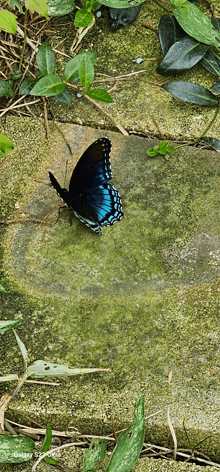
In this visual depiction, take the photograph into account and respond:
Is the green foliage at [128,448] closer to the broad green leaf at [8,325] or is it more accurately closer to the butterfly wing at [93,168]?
the broad green leaf at [8,325]

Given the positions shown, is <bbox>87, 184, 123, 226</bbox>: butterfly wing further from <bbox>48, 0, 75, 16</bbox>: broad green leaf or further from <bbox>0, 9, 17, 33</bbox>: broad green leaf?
<bbox>48, 0, 75, 16</bbox>: broad green leaf

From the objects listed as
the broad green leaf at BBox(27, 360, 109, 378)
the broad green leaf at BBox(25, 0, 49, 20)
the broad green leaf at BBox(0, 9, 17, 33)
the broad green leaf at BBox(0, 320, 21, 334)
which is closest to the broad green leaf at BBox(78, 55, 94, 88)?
the broad green leaf at BBox(25, 0, 49, 20)

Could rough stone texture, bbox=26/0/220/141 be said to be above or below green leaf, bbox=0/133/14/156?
below

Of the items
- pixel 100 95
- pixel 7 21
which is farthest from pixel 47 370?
pixel 7 21

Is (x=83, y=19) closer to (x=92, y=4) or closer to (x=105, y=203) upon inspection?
(x=92, y=4)

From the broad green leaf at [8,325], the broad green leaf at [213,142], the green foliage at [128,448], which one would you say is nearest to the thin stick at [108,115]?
the broad green leaf at [213,142]
